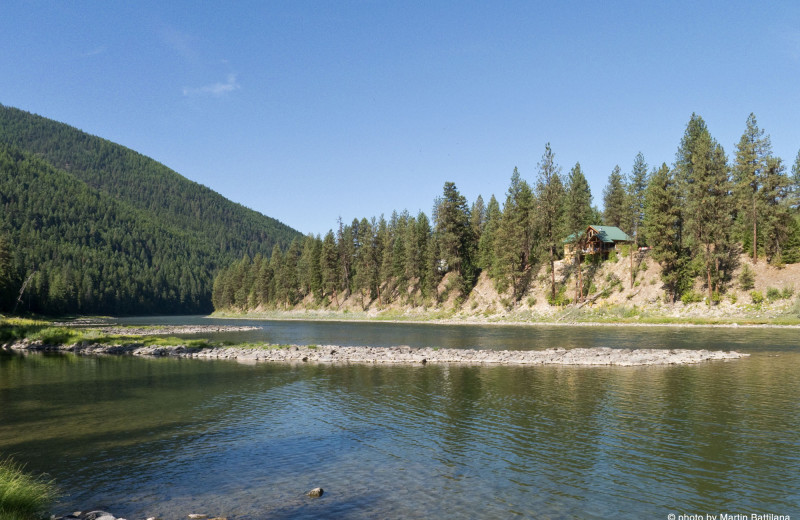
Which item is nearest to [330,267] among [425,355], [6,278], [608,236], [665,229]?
[6,278]

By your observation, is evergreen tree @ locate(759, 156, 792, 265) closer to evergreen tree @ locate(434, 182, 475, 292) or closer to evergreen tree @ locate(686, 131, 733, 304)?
evergreen tree @ locate(686, 131, 733, 304)

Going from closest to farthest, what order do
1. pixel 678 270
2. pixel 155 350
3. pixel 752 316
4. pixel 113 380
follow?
pixel 113 380, pixel 155 350, pixel 752 316, pixel 678 270

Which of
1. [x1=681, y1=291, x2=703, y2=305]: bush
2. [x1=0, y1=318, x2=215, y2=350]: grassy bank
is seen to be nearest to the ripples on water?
[x1=0, y1=318, x2=215, y2=350]: grassy bank

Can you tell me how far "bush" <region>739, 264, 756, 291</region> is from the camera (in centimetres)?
7056

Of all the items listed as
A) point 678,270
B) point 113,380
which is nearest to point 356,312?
point 678,270

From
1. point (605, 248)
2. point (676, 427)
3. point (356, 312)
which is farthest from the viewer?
point (356, 312)

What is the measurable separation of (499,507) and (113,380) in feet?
99.6

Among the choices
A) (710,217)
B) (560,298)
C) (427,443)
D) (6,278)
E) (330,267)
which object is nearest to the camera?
(427,443)

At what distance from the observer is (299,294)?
16088 cm

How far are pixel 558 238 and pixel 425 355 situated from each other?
2816 inches

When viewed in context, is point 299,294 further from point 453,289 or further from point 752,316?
point 752,316

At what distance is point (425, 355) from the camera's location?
40.8 m

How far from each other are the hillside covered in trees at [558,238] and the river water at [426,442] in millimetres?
48981

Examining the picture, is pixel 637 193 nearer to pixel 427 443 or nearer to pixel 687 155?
pixel 687 155
